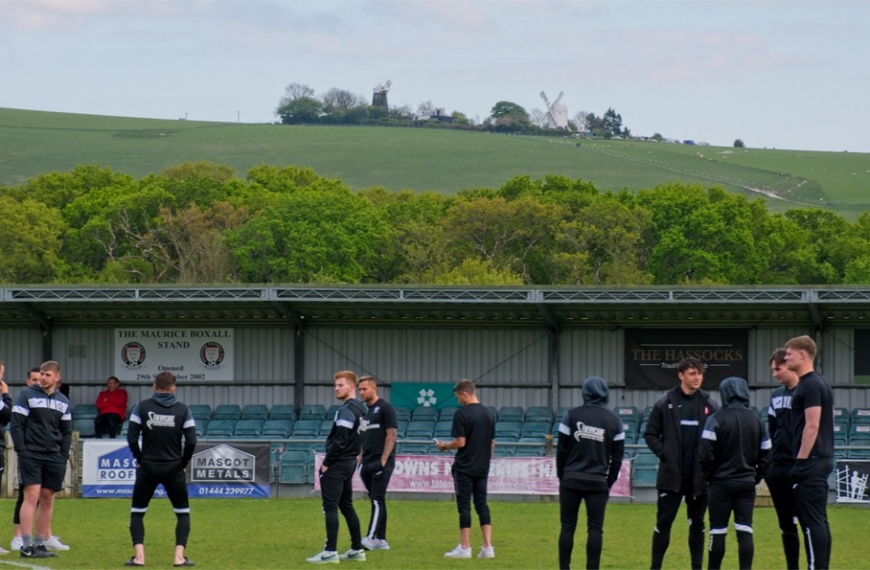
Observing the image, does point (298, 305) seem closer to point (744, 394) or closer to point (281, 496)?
point (281, 496)

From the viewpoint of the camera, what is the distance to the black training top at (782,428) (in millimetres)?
9969

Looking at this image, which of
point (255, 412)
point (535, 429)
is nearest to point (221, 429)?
point (255, 412)

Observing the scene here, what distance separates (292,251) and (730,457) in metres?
69.5

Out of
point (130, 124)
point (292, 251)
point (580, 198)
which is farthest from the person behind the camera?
point (130, 124)

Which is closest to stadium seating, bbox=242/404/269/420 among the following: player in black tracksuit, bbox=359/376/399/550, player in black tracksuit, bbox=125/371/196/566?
player in black tracksuit, bbox=359/376/399/550

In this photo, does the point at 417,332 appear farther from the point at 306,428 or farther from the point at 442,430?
the point at 306,428

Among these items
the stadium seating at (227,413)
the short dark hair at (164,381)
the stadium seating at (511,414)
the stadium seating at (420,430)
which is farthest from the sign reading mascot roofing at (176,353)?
the short dark hair at (164,381)

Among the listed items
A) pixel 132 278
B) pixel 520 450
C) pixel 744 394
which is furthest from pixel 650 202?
pixel 744 394

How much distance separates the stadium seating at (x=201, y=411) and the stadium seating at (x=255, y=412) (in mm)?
761

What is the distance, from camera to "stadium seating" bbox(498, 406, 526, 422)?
2628cm

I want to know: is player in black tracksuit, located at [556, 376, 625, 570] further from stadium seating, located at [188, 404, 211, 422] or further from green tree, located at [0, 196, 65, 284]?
green tree, located at [0, 196, 65, 284]

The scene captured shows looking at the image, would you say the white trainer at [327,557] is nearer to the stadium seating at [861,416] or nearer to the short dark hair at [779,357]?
the short dark hair at [779,357]

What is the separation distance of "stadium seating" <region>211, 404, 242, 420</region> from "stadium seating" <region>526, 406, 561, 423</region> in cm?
595

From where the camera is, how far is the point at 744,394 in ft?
34.2
